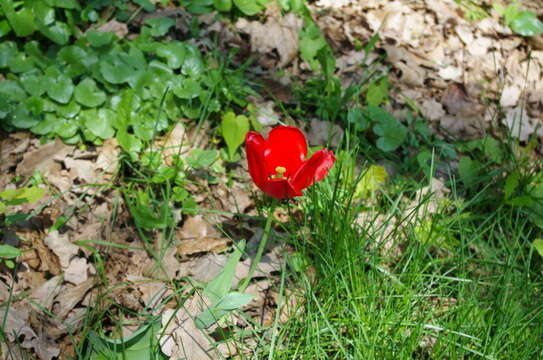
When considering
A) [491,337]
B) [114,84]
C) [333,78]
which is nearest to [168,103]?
[114,84]

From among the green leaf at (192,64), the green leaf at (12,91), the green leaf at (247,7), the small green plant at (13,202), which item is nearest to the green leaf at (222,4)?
the green leaf at (247,7)

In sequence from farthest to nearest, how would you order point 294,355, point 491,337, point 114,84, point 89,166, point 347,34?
point 347,34 < point 114,84 < point 89,166 < point 491,337 < point 294,355

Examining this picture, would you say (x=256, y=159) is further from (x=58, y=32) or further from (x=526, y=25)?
(x=526, y=25)

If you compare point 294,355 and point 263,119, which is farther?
point 263,119

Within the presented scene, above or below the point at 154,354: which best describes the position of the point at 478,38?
above

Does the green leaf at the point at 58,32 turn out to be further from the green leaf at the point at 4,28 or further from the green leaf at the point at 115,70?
the green leaf at the point at 115,70

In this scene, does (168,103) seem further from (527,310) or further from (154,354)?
(527,310)

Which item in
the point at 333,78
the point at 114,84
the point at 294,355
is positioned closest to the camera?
the point at 294,355
